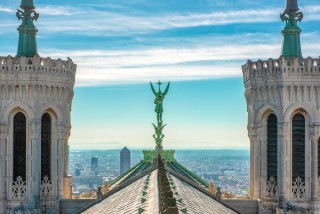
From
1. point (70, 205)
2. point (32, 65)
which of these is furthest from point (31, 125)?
point (70, 205)

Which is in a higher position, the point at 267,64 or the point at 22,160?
the point at 267,64

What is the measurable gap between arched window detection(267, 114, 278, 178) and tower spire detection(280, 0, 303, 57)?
4166 mm

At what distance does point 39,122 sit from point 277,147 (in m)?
14.5

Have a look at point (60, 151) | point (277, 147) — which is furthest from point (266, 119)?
point (60, 151)

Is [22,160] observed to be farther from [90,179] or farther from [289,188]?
[90,179]

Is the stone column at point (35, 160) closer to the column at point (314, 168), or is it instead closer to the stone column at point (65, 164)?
the stone column at point (65, 164)

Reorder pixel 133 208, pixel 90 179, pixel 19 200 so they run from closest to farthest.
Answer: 1. pixel 133 208
2. pixel 19 200
3. pixel 90 179

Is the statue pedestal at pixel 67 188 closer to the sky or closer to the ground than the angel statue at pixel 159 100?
closer to the ground

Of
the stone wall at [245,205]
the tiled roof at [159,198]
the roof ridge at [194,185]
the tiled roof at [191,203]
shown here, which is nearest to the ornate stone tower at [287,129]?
the stone wall at [245,205]

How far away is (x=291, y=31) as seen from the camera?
54438 mm

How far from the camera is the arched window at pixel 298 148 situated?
5328cm

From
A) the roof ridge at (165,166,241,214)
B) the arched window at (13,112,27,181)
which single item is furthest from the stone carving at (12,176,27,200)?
the roof ridge at (165,166,241,214)

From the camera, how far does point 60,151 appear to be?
54.5 metres

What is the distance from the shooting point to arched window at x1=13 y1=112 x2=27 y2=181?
5353 centimetres
